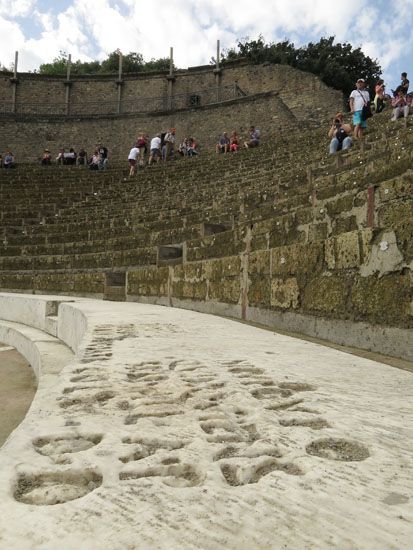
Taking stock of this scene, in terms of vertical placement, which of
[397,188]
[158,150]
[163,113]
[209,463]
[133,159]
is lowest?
[209,463]

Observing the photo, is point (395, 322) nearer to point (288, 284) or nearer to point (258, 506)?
point (288, 284)

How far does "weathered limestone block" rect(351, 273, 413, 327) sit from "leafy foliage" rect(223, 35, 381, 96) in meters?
28.8

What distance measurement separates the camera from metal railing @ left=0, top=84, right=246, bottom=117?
27.0 metres

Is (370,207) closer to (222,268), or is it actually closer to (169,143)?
(222,268)

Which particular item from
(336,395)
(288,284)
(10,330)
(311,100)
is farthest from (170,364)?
(311,100)

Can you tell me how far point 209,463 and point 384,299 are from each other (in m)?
1.90

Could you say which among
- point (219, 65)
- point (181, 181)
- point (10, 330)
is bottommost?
point (10, 330)

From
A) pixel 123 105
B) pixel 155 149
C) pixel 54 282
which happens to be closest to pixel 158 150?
pixel 155 149

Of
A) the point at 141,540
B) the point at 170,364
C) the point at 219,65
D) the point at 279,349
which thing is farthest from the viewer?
the point at 219,65

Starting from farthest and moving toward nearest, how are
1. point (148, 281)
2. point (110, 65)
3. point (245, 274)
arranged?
point (110, 65) < point (148, 281) < point (245, 274)

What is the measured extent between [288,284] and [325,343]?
2.53ft

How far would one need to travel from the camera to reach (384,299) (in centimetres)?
250

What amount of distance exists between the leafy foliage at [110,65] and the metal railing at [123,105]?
41.5 feet

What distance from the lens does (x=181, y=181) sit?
43.6ft
